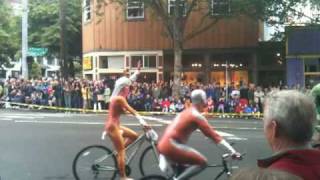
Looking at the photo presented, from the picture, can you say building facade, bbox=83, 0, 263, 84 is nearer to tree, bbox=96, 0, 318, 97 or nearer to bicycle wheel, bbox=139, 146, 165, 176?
tree, bbox=96, 0, 318, 97

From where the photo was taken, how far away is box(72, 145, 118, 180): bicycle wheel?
36.7ft

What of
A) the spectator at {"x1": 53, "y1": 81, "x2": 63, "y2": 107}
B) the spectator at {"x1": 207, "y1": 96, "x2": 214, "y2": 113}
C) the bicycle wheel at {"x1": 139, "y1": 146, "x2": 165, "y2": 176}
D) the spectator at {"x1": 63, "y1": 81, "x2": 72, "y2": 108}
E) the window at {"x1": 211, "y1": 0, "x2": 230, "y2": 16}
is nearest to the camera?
the bicycle wheel at {"x1": 139, "y1": 146, "x2": 165, "y2": 176}

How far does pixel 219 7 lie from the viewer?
35812mm

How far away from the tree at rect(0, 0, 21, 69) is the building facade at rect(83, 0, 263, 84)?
1580 cm

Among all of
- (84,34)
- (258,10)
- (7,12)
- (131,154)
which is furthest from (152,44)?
(131,154)

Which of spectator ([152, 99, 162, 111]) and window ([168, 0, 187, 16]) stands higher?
window ([168, 0, 187, 16])

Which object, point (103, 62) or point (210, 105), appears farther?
point (103, 62)

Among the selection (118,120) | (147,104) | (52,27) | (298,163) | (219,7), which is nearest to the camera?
(298,163)

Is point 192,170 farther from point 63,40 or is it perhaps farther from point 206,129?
point 63,40

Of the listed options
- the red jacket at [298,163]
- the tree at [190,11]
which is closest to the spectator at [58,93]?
the tree at [190,11]

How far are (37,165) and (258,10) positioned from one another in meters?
21.3

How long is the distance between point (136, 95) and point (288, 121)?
93.0 feet

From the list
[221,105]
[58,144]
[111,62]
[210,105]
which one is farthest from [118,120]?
[111,62]

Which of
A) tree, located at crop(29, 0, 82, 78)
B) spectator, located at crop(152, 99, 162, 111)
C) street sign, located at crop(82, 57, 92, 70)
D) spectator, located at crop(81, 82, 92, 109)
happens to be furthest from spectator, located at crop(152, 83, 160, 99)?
tree, located at crop(29, 0, 82, 78)
